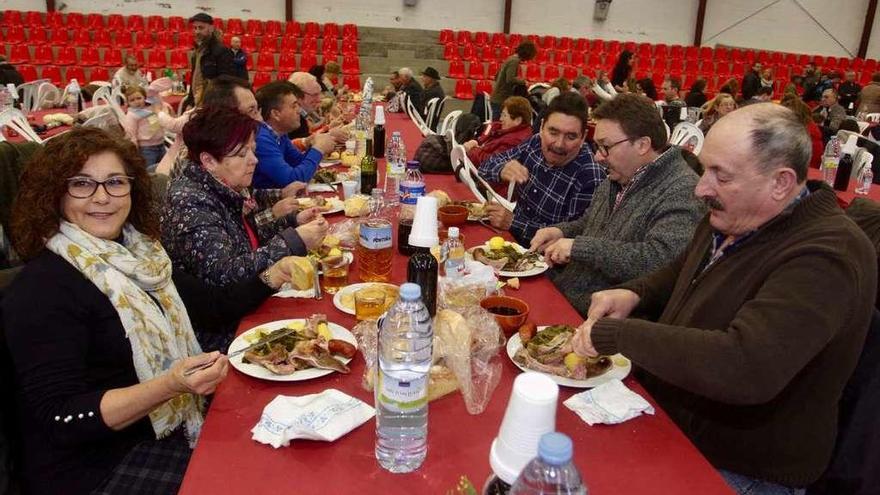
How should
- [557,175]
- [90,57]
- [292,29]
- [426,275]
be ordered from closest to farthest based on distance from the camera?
[426,275], [557,175], [90,57], [292,29]

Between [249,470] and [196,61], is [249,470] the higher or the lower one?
the lower one

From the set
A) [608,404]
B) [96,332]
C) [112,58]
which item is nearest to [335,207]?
[96,332]

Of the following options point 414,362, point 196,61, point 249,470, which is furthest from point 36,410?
point 196,61

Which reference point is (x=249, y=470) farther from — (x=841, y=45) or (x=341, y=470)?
(x=841, y=45)

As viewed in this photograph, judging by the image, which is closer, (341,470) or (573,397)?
(341,470)

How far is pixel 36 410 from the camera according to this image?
57.3 inches

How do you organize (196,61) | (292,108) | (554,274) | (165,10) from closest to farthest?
(554,274), (292,108), (196,61), (165,10)

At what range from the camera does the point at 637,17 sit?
47.3 ft

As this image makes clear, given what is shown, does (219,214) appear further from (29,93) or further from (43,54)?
(43,54)

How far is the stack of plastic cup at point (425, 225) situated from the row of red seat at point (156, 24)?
40.5 ft

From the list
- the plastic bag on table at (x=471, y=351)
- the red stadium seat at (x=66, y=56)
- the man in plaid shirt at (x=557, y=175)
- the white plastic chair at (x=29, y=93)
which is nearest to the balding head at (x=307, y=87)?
the man in plaid shirt at (x=557, y=175)

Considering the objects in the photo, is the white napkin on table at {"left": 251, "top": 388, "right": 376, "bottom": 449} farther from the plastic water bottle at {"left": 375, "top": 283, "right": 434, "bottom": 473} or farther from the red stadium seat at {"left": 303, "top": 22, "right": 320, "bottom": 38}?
the red stadium seat at {"left": 303, "top": 22, "right": 320, "bottom": 38}

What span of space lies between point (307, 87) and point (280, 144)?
46.2 inches

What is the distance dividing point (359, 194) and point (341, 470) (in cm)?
225
